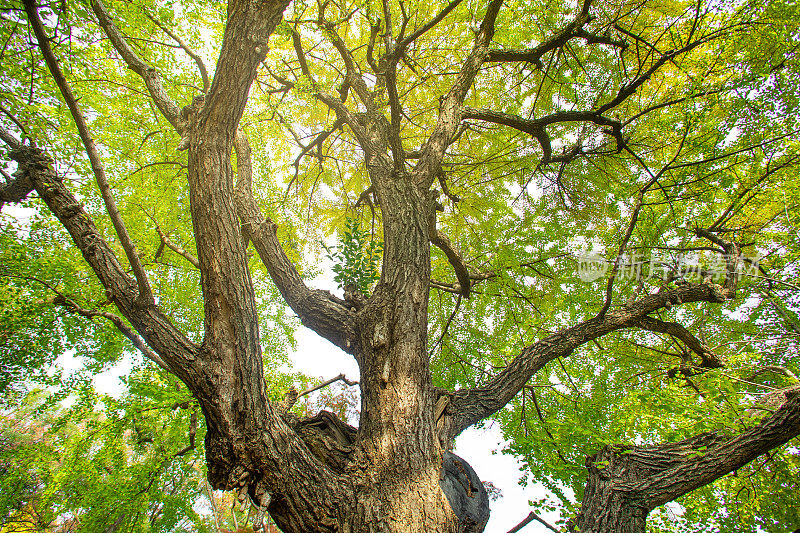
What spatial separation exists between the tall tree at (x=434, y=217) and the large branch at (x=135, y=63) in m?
0.02

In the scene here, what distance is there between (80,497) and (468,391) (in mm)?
8574

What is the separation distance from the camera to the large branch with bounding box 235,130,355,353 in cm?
291

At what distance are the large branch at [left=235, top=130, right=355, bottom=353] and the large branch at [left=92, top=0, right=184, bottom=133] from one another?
96 centimetres

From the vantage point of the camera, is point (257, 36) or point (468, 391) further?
point (468, 391)

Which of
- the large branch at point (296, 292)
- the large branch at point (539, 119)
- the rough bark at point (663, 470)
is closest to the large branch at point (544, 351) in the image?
the rough bark at point (663, 470)

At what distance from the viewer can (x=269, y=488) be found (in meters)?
2.01

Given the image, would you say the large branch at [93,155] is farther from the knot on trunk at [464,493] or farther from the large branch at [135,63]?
the knot on trunk at [464,493]

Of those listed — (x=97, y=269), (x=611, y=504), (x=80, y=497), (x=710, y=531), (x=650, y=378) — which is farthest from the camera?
(x=80, y=497)

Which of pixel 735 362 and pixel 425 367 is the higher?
pixel 735 362

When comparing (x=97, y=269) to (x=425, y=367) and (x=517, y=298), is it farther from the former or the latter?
(x=517, y=298)

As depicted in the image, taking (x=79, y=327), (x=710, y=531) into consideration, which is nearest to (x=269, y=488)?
(x=79, y=327)

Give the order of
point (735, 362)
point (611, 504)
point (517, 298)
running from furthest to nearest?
point (517, 298), point (735, 362), point (611, 504)
